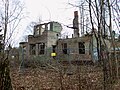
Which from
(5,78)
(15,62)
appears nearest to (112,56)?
(5,78)

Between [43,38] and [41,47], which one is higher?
[43,38]

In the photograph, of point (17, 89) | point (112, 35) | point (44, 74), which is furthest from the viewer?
point (44, 74)

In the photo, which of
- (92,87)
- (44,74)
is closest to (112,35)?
(92,87)

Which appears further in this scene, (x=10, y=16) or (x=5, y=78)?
(x=10, y=16)

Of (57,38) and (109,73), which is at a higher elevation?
(57,38)

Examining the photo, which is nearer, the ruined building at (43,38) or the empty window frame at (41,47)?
the empty window frame at (41,47)

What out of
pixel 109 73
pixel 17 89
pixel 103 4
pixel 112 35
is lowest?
pixel 17 89

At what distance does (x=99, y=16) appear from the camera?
19.7 ft

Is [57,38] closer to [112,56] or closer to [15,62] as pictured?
[15,62]

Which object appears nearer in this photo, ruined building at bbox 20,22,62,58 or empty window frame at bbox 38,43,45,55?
empty window frame at bbox 38,43,45,55

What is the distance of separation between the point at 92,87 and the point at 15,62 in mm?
11153

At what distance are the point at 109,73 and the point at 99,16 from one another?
6.01 feet

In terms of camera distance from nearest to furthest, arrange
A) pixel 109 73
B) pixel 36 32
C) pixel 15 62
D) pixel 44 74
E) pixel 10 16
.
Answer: pixel 109 73
pixel 44 74
pixel 15 62
pixel 10 16
pixel 36 32

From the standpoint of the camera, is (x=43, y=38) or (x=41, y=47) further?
(x=41, y=47)
